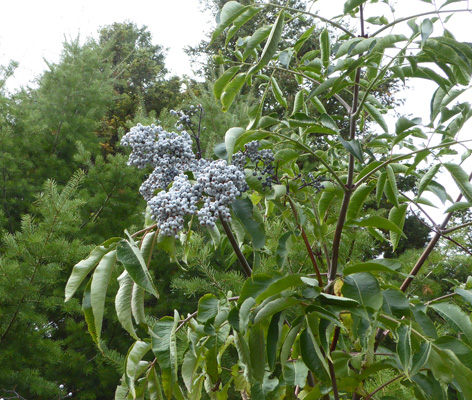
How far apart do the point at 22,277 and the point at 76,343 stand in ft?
2.37

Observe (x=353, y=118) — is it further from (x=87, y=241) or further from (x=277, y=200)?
(x=87, y=241)

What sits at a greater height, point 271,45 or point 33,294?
point 271,45

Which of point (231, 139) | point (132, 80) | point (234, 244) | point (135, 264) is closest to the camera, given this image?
point (135, 264)

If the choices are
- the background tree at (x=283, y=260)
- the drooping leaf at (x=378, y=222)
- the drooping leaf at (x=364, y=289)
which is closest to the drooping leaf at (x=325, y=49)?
the background tree at (x=283, y=260)

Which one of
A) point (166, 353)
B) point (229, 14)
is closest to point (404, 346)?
point (166, 353)

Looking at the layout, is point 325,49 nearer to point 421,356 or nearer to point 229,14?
point 229,14

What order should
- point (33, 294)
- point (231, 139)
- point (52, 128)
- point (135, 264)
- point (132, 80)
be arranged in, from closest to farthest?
1. point (135, 264)
2. point (231, 139)
3. point (33, 294)
4. point (52, 128)
5. point (132, 80)

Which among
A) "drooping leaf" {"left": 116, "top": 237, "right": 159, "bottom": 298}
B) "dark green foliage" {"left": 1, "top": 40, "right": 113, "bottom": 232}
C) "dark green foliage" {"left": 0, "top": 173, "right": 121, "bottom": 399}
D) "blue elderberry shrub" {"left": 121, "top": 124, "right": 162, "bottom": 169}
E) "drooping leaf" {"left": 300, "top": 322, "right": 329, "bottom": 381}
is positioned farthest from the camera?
"dark green foliage" {"left": 1, "top": 40, "right": 113, "bottom": 232}

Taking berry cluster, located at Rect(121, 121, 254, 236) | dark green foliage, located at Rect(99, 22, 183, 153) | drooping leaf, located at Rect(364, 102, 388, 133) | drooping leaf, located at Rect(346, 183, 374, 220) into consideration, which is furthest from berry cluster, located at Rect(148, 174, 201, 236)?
dark green foliage, located at Rect(99, 22, 183, 153)

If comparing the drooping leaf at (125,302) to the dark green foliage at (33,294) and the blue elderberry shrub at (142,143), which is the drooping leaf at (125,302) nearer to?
the blue elderberry shrub at (142,143)

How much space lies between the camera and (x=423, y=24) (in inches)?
24.0

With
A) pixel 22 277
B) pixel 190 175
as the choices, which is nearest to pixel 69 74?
pixel 22 277

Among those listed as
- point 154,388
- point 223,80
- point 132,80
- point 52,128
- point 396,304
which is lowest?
point 154,388

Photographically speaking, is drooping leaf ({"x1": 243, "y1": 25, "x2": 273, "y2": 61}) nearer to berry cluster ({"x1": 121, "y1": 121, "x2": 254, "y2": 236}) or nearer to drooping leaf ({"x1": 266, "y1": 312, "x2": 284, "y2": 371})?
berry cluster ({"x1": 121, "y1": 121, "x2": 254, "y2": 236})
